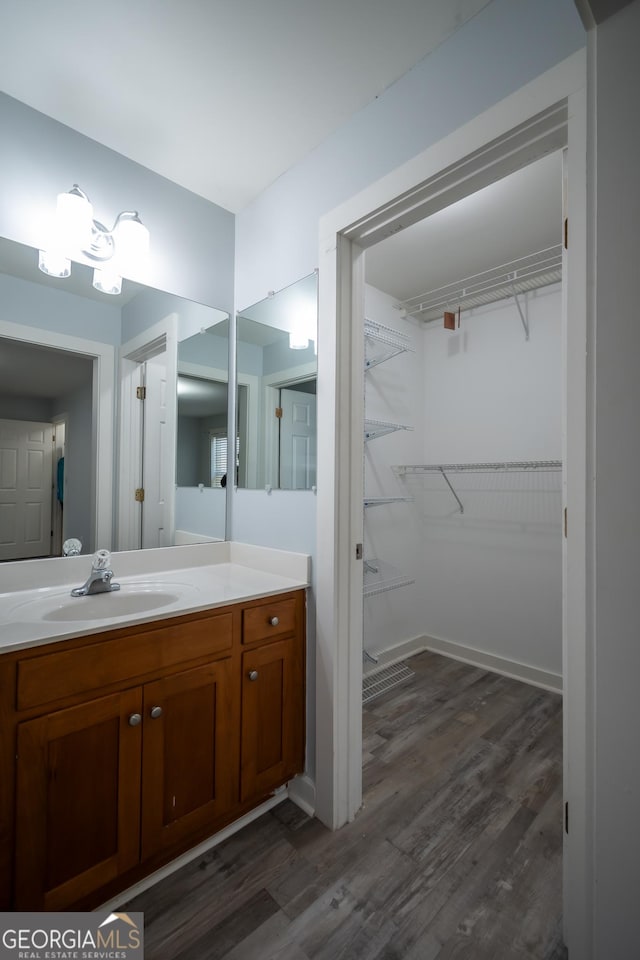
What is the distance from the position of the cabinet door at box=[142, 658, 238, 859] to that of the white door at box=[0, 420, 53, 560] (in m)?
Result: 0.69

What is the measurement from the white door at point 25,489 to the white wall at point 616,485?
165 cm

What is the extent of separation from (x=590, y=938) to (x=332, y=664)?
1013 millimetres

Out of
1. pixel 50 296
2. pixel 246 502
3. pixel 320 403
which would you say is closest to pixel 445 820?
pixel 246 502

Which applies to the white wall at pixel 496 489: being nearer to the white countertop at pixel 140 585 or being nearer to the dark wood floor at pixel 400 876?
the dark wood floor at pixel 400 876

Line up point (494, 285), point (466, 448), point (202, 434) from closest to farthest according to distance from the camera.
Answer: point (202, 434) → point (494, 285) → point (466, 448)

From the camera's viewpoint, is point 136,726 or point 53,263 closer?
point 136,726

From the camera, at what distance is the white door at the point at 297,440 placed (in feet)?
5.50

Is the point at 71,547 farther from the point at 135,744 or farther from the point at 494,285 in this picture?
the point at 494,285

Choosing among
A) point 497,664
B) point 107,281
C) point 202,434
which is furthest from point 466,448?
point 107,281

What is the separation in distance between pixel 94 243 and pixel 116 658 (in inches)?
57.2

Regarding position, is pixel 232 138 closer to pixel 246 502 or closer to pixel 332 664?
pixel 246 502

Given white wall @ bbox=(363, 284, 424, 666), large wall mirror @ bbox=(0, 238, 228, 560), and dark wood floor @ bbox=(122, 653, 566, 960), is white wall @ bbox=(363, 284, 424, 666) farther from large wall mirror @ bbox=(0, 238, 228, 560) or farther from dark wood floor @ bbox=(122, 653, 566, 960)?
large wall mirror @ bbox=(0, 238, 228, 560)

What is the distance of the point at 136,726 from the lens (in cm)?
119

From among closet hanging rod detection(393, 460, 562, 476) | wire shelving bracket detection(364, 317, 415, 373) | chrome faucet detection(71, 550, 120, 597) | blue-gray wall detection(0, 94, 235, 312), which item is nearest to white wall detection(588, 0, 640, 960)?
chrome faucet detection(71, 550, 120, 597)
